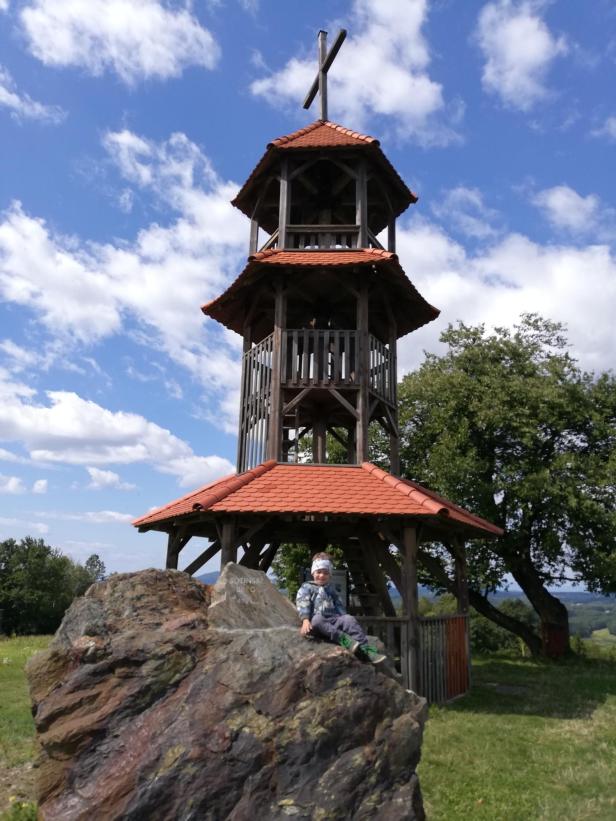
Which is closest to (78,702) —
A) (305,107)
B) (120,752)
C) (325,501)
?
(120,752)

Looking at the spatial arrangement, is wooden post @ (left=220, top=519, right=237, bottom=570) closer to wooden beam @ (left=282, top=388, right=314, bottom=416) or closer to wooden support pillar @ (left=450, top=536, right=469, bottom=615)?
wooden beam @ (left=282, top=388, right=314, bottom=416)

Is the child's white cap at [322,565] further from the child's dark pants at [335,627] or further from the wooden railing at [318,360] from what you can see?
the wooden railing at [318,360]

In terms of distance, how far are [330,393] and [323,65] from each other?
8685mm

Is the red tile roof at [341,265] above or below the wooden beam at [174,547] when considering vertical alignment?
above

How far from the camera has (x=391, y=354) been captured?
13.9m

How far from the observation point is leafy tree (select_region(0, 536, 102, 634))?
43.1m

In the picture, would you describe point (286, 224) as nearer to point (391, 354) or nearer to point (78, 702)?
point (391, 354)

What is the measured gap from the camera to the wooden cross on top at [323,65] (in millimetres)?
15117

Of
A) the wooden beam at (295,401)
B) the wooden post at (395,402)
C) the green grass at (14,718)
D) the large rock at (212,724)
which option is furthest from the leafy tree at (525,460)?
the large rock at (212,724)

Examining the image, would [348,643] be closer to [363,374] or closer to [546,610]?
[363,374]

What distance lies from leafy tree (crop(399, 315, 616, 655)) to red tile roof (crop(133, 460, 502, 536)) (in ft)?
25.6

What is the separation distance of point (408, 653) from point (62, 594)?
42.3 meters

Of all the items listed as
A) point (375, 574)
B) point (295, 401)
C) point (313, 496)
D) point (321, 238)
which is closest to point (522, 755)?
point (375, 574)

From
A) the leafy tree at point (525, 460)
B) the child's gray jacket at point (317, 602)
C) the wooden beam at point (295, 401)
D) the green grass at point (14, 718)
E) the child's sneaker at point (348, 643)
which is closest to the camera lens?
the child's sneaker at point (348, 643)
